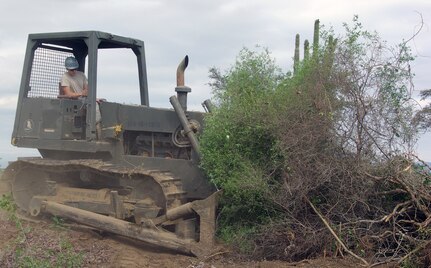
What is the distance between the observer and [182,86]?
27.6ft

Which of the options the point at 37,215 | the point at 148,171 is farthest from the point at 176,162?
the point at 37,215

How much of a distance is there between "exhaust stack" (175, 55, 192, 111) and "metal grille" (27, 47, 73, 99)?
2.21 meters

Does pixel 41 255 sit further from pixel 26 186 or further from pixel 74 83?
pixel 74 83

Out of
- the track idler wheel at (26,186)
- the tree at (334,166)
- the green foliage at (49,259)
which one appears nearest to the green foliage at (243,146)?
the tree at (334,166)

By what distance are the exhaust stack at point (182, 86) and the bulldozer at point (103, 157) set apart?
15 millimetres

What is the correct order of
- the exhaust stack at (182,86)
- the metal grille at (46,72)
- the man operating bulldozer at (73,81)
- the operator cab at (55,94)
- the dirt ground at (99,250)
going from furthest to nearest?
1. the metal grille at (46,72)
2. the man operating bulldozer at (73,81)
3. the operator cab at (55,94)
4. the exhaust stack at (182,86)
5. the dirt ground at (99,250)

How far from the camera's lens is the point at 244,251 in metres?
6.95

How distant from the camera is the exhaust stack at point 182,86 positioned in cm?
823

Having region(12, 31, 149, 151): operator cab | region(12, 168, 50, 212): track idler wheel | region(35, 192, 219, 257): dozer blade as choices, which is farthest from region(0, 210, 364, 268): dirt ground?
region(12, 31, 149, 151): operator cab

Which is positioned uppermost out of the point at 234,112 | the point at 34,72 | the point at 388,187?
the point at 34,72

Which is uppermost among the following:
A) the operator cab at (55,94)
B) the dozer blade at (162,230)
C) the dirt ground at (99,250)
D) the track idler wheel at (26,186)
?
the operator cab at (55,94)

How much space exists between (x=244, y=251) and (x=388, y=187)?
187 cm

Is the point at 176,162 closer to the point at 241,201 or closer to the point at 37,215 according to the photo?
the point at 241,201

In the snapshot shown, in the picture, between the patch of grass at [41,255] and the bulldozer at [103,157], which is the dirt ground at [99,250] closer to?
the patch of grass at [41,255]
